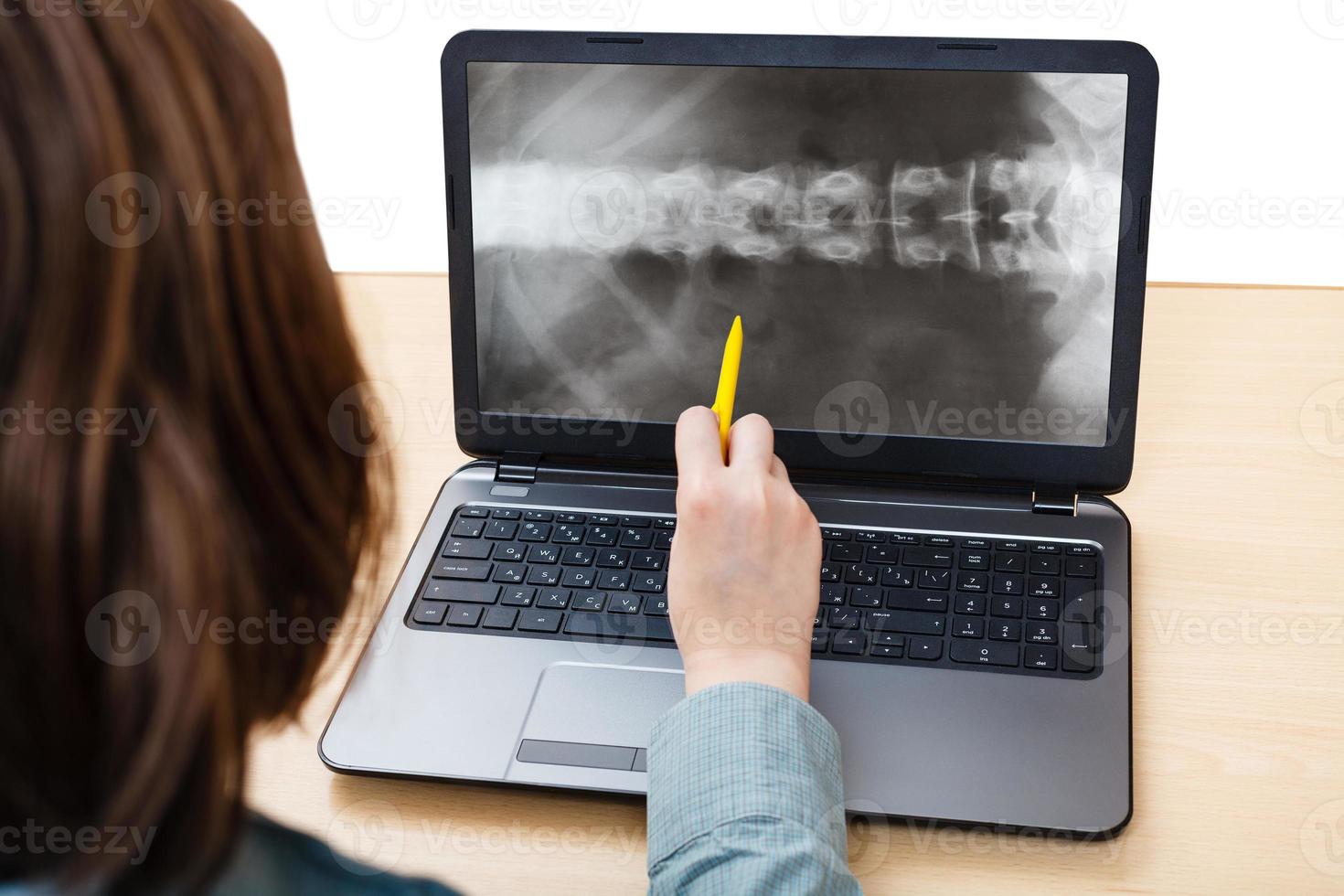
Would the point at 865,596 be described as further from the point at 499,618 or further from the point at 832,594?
the point at 499,618

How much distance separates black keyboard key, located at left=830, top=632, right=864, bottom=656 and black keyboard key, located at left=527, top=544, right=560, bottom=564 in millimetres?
186

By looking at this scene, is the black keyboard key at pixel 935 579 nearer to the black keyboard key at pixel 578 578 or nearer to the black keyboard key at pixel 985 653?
A: the black keyboard key at pixel 985 653

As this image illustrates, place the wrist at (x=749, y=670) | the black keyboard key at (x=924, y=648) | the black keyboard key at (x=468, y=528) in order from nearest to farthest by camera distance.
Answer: the wrist at (x=749, y=670)
the black keyboard key at (x=924, y=648)
the black keyboard key at (x=468, y=528)

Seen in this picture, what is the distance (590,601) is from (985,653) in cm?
23

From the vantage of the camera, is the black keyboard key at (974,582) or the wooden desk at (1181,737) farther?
the black keyboard key at (974,582)

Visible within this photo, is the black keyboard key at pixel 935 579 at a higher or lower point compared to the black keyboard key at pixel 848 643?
higher

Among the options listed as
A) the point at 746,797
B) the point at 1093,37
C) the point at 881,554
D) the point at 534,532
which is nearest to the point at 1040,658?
the point at 881,554

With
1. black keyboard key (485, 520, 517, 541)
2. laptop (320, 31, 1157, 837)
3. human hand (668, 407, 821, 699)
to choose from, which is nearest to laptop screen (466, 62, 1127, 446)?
laptop (320, 31, 1157, 837)

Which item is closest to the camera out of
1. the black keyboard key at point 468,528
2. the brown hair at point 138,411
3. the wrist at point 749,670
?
the brown hair at point 138,411

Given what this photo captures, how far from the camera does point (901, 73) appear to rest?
70 cm

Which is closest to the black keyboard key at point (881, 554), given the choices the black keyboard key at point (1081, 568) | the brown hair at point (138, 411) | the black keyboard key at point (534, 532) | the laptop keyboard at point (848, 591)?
the laptop keyboard at point (848, 591)

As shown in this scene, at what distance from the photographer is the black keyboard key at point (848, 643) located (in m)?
0.62

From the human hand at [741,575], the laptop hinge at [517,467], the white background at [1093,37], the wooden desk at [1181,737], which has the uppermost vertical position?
the white background at [1093,37]

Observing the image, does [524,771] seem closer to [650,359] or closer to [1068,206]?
[650,359]
